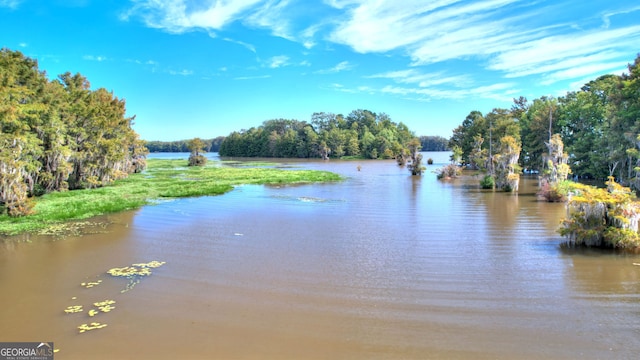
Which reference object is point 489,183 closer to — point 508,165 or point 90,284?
point 508,165

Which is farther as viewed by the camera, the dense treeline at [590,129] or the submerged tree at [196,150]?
the submerged tree at [196,150]

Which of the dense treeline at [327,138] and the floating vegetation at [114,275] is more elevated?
the dense treeline at [327,138]

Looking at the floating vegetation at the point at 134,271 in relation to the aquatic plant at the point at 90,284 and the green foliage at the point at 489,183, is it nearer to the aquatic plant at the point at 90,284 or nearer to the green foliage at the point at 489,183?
the aquatic plant at the point at 90,284

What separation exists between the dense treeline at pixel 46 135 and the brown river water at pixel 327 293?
656cm

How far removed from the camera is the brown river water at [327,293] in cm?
709

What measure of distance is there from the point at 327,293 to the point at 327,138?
11231cm

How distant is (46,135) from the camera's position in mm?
25984

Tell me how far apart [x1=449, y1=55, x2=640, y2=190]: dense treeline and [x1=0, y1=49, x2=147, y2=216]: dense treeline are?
35320 millimetres

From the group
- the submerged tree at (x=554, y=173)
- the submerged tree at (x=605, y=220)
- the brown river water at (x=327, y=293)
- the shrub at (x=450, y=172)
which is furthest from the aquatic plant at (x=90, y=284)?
the shrub at (x=450, y=172)

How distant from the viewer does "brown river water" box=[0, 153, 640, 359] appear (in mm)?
7090

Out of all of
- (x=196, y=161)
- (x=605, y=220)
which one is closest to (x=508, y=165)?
(x=605, y=220)

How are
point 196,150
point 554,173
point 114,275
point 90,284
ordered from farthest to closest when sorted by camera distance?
point 196,150 < point 554,173 < point 114,275 < point 90,284

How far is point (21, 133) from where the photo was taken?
2041 centimetres

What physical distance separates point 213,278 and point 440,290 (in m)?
6.24
